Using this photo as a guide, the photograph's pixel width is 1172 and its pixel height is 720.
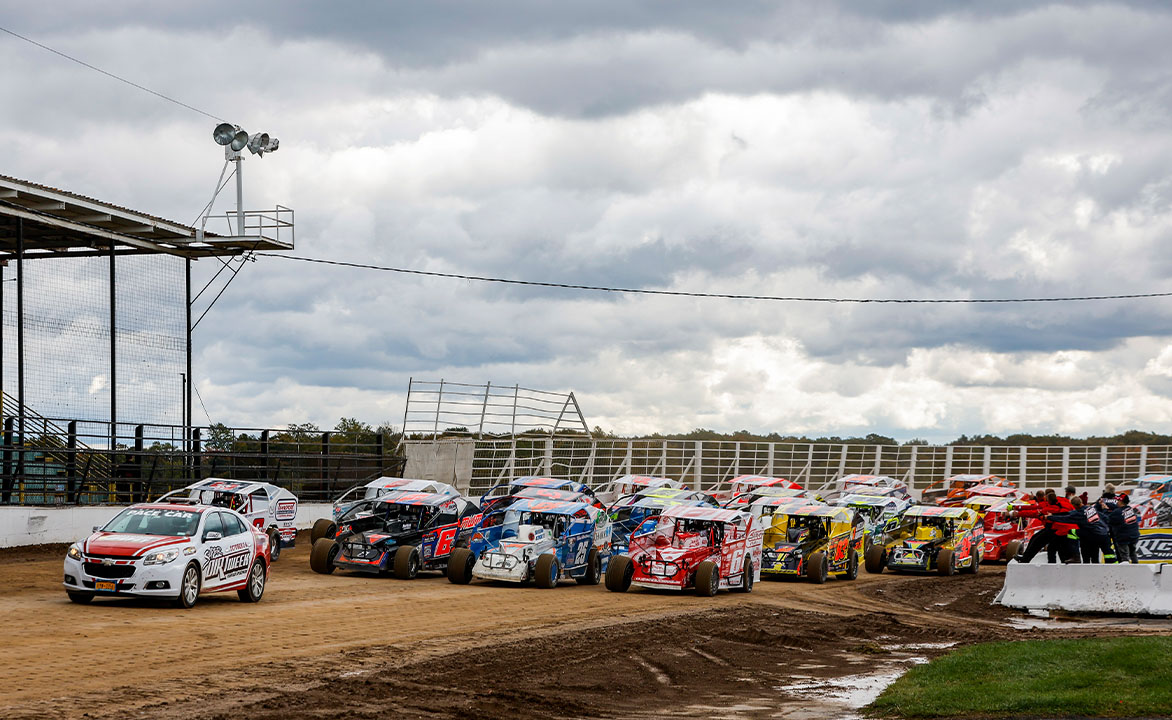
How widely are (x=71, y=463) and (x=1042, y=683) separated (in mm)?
25219

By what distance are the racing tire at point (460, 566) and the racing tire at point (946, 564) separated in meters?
10.5

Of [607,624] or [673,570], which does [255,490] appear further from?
[607,624]

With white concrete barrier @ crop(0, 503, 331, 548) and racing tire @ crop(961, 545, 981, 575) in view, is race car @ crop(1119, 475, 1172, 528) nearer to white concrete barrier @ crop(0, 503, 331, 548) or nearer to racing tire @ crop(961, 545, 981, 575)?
racing tire @ crop(961, 545, 981, 575)

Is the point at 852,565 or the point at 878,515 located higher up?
the point at 878,515

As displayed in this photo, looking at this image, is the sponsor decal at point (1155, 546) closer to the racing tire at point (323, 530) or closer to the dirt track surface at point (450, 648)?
the dirt track surface at point (450, 648)

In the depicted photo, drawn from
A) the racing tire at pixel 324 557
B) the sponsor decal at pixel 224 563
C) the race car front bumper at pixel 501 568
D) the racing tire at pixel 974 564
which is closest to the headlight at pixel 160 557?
the sponsor decal at pixel 224 563

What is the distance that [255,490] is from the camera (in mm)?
28078

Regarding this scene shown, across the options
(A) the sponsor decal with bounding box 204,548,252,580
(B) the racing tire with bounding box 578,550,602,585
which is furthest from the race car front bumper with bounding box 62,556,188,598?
(B) the racing tire with bounding box 578,550,602,585

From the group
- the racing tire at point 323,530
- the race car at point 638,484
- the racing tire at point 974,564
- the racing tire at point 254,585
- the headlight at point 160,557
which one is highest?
the headlight at point 160,557

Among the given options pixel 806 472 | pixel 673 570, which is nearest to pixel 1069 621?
pixel 673 570

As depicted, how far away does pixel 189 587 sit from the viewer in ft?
63.1

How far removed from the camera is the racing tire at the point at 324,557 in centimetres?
2614

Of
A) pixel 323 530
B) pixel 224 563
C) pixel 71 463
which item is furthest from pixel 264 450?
pixel 224 563

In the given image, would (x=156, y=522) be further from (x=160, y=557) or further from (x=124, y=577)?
(x=124, y=577)
